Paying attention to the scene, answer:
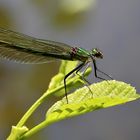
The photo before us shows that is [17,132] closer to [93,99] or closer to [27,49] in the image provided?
[93,99]

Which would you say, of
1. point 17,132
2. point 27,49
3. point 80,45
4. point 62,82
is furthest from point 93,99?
point 80,45

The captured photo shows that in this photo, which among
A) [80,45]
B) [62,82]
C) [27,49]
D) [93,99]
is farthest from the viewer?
[80,45]

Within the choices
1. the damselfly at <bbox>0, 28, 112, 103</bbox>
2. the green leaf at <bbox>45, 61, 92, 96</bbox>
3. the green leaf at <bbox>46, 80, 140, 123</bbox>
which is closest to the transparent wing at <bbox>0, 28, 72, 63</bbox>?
the damselfly at <bbox>0, 28, 112, 103</bbox>

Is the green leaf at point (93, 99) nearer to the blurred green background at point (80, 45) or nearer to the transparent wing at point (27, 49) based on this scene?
the transparent wing at point (27, 49)

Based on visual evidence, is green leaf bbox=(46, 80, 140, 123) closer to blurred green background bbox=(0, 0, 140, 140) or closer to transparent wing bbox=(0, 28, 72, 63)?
transparent wing bbox=(0, 28, 72, 63)

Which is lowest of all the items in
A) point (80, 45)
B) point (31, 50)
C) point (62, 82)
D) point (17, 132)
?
point (17, 132)

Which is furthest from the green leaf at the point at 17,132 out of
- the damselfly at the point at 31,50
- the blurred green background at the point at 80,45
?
the blurred green background at the point at 80,45

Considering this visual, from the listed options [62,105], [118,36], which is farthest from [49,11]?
[118,36]

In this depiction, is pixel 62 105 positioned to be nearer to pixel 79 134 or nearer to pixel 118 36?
pixel 79 134
